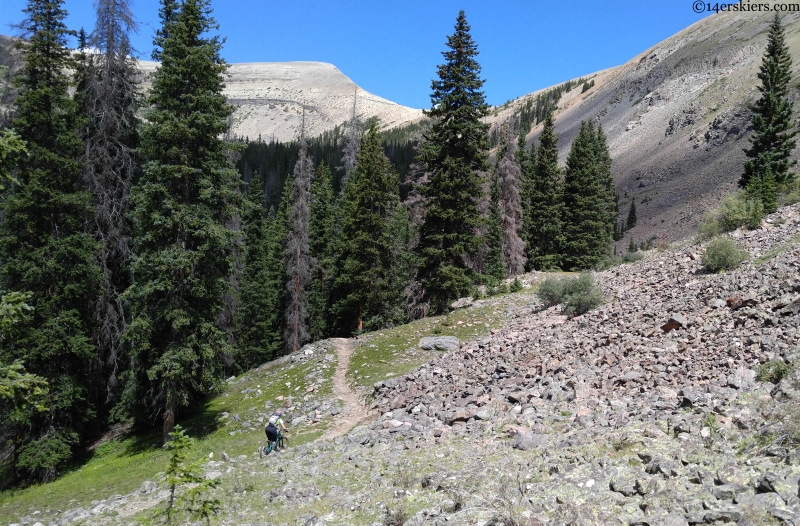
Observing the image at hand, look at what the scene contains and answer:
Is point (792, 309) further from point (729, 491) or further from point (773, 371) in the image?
point (729, 491)

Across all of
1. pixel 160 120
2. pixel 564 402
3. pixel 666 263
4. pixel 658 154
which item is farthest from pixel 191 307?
pixel 658 154

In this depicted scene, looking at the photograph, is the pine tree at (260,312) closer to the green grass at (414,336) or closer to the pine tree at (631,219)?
the green grass at (414,336)

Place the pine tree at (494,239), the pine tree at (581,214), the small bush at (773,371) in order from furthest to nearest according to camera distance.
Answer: the pine tree at (494,239) → the pine tree at (581,214) → the small bush at (773,371)

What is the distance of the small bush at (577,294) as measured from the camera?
17.2 m

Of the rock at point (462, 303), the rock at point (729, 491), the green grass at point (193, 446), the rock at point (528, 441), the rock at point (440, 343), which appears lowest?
the green grass at point (193, 446)

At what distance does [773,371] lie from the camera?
8336 millimetres

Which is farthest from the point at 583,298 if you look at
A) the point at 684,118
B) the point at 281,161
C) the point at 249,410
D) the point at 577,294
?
the point at 281,161

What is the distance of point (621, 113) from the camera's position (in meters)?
120

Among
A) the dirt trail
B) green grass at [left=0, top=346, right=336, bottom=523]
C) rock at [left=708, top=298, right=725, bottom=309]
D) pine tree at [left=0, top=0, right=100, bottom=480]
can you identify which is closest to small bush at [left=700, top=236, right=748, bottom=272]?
→ rock at [left=708, top=298, right=725, bottom=309]

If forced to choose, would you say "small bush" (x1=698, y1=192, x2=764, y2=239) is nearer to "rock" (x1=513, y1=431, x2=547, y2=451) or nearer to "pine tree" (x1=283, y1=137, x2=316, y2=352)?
"rock" (x1=513, y1=431, x2=547, y2=451)

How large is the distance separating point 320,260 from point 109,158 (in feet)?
73.8

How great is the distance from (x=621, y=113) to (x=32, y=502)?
13197cm

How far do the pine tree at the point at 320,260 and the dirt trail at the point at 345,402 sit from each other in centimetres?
1681

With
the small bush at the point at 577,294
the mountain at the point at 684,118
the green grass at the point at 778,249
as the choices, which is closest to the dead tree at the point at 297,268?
the small bush at the point at 577,294
